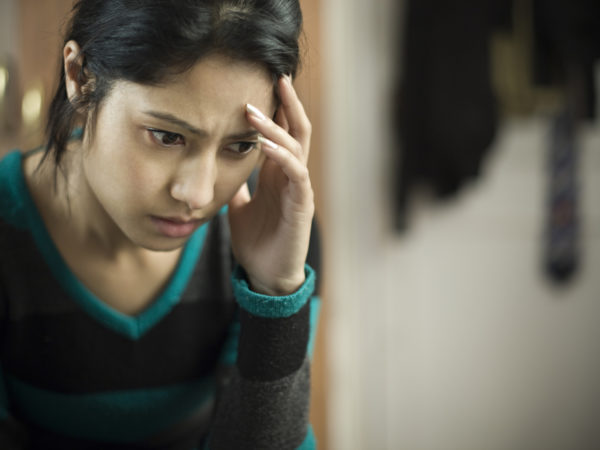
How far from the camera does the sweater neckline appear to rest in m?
0.58

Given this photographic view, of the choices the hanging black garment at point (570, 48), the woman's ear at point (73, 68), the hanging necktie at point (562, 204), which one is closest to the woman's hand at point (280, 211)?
the woman's ear at point (73, 68)

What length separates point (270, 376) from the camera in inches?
22.0

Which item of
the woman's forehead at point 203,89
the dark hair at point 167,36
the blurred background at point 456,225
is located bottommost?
the blurred background at point 456,225

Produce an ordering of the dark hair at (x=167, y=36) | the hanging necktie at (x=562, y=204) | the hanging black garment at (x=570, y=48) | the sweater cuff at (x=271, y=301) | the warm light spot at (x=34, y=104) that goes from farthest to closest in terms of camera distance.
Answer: the hanging necktie at (x=562, y=204) → the hanging black garment at (x=570, y=48) → the warm light spot at (x=34, y=104) → the sweater cuff at (x=271, y=301) → the dark hair at (x=167, y=36)

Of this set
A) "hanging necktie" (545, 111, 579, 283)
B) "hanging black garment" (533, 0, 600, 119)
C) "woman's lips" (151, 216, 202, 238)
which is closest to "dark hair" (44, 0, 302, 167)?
"woman's lips" (151, 216, 202, 238)

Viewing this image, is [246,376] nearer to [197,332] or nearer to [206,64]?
[197,332]

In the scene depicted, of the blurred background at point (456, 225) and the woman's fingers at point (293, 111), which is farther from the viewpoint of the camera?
the blurred background at point (456, 225)

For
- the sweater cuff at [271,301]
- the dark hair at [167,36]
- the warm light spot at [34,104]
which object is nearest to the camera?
the dark hair at [167,36]

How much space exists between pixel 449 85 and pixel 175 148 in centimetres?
113

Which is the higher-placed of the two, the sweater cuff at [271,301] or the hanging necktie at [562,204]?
the sweater cuff at [271,301]

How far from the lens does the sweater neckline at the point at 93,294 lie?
578 millimetres

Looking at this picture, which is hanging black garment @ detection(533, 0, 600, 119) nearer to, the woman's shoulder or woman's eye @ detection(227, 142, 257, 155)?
woman's eye @ detection(227, 142, 257, 155)

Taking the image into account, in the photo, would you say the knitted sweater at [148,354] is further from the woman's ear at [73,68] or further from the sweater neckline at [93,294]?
the woman's ear at [73,68]

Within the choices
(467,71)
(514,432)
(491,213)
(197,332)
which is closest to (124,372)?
(197,332)
